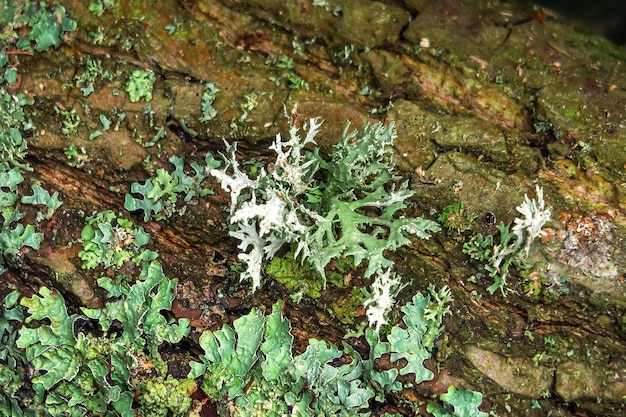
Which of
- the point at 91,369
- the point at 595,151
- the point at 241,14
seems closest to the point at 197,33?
the point at 241,14

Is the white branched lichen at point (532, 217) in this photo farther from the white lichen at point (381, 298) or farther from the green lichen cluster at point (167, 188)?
the green lichen cluster at point (167, 188)

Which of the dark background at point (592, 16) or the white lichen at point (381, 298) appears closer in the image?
the white lichen at point (381, 298)

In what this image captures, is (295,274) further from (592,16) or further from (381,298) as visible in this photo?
(592,16)

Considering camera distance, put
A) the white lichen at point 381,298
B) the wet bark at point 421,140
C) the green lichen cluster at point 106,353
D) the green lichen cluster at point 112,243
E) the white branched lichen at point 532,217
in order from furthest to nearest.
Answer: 1. the green lichen cluster at point 112,243
2. the green lichen cluster at point 106,353
3. the wet bark at point 421,140
4. the white lichen at point 381,298
5. the white branched lichen at point 532,217

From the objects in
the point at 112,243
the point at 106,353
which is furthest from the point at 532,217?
the point at 106,353

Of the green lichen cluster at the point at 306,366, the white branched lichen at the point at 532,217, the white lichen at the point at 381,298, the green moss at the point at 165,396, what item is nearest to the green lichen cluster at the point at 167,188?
the green lichen cluster at the point at 306,366

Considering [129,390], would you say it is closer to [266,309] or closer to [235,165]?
[266,309]

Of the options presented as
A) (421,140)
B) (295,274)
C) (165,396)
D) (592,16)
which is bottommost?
(165,396)

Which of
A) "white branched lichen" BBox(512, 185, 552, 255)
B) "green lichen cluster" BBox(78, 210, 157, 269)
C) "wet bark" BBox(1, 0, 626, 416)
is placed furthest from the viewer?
"green lichen cluster" BBox(78, 210, 157, 269)

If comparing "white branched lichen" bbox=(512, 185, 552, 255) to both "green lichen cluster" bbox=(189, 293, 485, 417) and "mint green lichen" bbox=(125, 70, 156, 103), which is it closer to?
"green lichen cluster" bbox=(189, 293, 485, 417)

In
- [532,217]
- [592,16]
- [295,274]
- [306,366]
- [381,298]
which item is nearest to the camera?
[532,217]

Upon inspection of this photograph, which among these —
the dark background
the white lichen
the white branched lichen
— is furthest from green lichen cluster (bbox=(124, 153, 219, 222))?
the dark background
